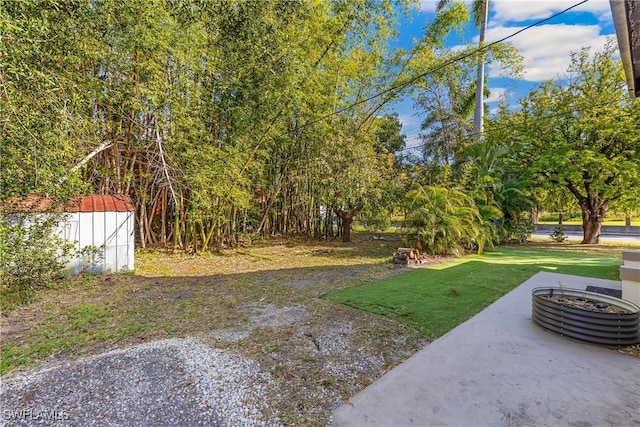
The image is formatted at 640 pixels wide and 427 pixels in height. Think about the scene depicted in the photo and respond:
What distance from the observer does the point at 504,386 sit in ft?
5.83

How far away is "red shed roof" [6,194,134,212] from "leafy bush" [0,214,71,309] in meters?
0.11

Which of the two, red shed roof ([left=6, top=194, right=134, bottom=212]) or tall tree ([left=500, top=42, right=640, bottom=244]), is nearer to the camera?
red shed roof ([left=6, top=194, right=134, bottom=212])

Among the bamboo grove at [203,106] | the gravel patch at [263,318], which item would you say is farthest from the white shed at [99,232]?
the gravel patch at [263,318]

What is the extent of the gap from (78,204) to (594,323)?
5.90 metres

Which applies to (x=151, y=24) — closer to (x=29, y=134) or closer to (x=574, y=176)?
(x=29, y=134)

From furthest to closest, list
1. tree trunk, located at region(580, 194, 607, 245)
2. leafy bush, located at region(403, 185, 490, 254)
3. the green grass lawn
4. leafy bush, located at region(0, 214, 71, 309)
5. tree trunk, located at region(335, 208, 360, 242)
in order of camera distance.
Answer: tree trunk, located at region(580, 194, 607, 245) < tree trunk, located at region(335, 208, 360, 242) < leafy bush, located at region(403, 185, 490, 254) < the green grass lawn < leafy bush, located at region(0, 214, 71, 309)

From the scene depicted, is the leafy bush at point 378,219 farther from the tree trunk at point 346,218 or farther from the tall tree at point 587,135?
the tall tree at point 587,135

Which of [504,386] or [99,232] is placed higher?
[99,232]

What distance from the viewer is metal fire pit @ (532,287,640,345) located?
2.29 m

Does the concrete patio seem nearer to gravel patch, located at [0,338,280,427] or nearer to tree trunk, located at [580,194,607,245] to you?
gravel patch, located at [0,338,280,427]

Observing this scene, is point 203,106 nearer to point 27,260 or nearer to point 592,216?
point 27,260

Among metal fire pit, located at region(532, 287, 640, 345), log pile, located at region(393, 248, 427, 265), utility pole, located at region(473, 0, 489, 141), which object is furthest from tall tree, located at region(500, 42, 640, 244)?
metal fire pit, located at region(532, 287, 640, 345)

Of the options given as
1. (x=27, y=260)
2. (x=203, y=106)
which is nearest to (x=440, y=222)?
(x=203, y=106)

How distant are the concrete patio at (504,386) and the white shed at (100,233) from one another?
4.45 meters
